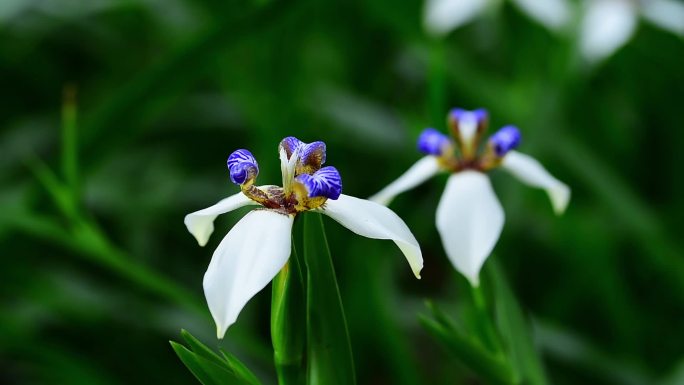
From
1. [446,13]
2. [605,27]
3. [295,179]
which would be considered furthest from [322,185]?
[605,27]

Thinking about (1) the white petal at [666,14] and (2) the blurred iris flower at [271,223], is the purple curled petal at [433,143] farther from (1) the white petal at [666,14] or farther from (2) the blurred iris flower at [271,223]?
(1) the white petal at [666,14]

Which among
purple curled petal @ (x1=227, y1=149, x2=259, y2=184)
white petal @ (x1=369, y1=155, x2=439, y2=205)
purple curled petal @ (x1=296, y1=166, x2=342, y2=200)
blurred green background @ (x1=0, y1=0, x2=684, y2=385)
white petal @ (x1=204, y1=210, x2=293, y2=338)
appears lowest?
white petal @ (x1=204, y1=210, x2=293, y2=338)

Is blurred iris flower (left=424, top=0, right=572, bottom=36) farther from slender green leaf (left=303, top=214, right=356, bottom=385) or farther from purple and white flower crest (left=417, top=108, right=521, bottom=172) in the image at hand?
slender green leaf (left=303, top=214, right=356, bottom=385)

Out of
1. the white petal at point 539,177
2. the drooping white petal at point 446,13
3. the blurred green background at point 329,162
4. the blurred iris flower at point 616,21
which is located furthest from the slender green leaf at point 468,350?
the blurred iris flower at point 616,21

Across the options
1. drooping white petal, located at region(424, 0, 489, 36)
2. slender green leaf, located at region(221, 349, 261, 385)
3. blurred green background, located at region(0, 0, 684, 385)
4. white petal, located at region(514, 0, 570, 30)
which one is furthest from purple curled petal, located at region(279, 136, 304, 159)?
white petal, located at region(514, 0, 570, 30)

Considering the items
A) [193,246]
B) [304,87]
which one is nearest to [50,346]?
[193,246]

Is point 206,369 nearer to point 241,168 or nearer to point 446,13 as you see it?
point 241,168

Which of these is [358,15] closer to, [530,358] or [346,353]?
[530,358]
